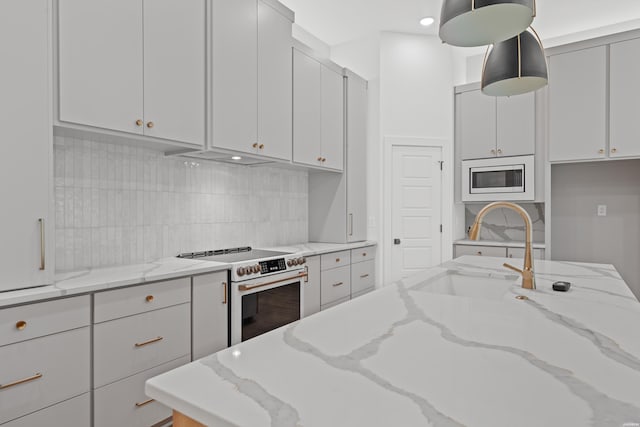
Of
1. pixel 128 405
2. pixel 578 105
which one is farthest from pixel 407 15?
pixel 128 405

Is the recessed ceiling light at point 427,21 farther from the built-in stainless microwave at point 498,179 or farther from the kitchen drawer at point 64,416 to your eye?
the kitchen drawer at point 64,416

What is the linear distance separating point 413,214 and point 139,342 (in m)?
3.18

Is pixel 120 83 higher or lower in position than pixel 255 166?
→ higher

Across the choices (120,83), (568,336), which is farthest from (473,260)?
(120,83)

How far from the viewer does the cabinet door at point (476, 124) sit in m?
4.19

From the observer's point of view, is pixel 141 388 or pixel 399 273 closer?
pixel 141 388

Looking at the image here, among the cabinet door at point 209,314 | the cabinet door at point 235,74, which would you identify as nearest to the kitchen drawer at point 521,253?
the cabinet door at point 235,74

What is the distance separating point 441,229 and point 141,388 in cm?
340

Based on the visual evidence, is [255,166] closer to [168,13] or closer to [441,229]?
[168,13]

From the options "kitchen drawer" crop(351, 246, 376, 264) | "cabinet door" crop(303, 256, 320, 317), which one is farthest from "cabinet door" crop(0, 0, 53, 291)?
"kitchen drawer" crop(351, 246, 376, 264)

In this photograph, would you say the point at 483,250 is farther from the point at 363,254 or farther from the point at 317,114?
the point at 317,114

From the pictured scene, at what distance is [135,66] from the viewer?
2111 mm

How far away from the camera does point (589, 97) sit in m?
3.65

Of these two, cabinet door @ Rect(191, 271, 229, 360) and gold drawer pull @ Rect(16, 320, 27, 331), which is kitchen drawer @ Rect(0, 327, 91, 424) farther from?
cabinet door @ Rect(191, 271, 229, 360)
